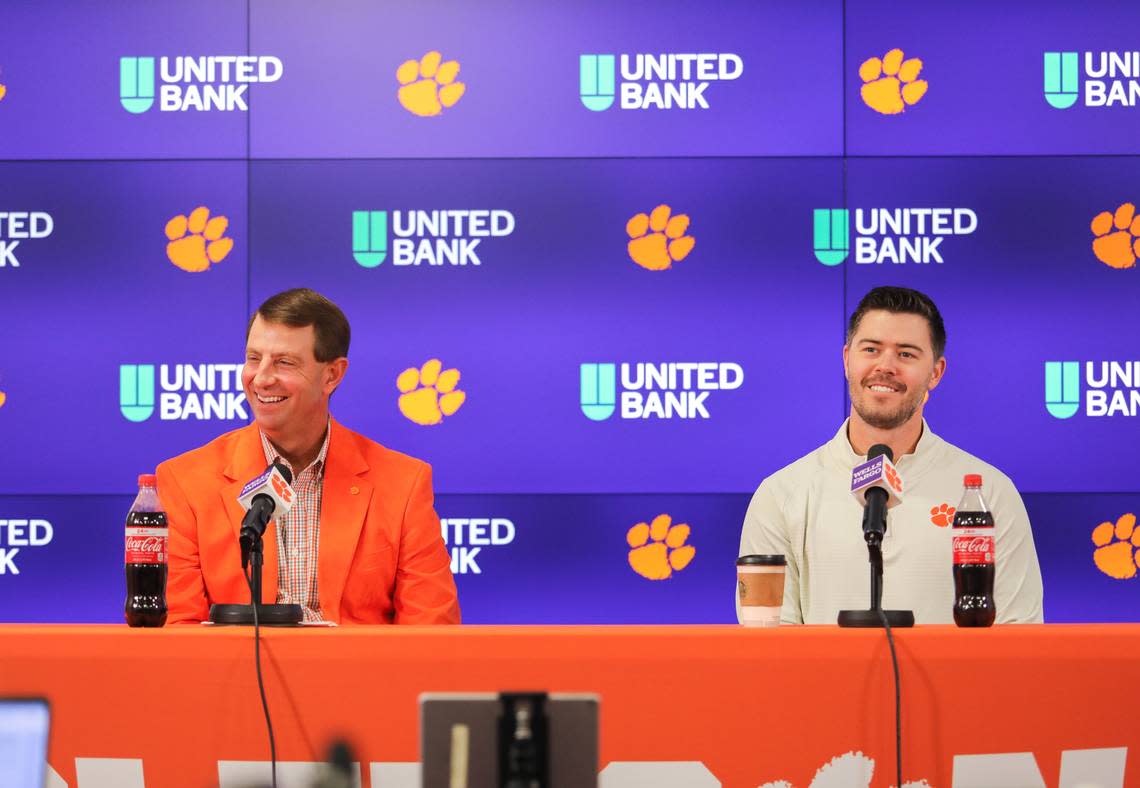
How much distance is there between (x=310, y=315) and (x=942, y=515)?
1.41m

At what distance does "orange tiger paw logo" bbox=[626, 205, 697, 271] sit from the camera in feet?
12.2

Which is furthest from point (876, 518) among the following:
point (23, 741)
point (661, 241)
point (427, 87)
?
point (427, 87)

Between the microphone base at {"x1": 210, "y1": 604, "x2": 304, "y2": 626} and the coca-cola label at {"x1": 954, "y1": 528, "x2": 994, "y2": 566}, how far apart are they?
107 cm

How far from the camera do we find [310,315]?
2.84 meters

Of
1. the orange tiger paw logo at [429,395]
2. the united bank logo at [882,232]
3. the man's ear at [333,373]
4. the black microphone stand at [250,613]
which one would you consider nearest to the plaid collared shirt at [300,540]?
the man's ear at [333,373]

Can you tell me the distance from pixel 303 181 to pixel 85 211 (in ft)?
2.04

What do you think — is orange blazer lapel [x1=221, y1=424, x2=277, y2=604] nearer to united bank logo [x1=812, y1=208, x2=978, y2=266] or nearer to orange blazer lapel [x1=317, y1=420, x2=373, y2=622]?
orange blazer lapel [x1=317, y1=420, x2=373, y2=622]

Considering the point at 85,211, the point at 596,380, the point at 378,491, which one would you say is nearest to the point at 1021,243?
the point at 596,380

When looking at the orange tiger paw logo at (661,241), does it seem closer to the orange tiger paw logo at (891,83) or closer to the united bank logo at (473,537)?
the orange tiger paw logo at (891,83)

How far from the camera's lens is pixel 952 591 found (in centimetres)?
268

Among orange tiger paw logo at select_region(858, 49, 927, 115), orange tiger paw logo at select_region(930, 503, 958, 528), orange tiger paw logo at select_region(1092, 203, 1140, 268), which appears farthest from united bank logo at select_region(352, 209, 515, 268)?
orange tiger paw logo at select_region(1092, 203, 1140, 268)

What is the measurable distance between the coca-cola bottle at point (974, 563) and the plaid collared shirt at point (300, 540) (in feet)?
4.11

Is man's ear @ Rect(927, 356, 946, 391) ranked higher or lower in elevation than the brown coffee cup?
higher

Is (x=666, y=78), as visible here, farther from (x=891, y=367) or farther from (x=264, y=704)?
(x=264, y=704)
